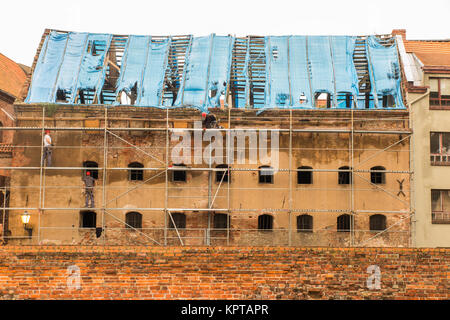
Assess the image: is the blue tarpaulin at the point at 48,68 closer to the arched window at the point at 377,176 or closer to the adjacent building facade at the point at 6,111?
the adjacent building facade at the point at 6,111

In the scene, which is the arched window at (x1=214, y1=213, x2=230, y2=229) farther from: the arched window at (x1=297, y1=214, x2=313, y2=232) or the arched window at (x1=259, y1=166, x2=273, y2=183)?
the arched window at (x1=297, y1=214, x2=313, y2=232)

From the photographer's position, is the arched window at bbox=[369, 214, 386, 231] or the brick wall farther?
the arched window at bbox=[369, 214, 386, 231]

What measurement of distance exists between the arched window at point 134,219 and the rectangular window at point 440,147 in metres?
13.7

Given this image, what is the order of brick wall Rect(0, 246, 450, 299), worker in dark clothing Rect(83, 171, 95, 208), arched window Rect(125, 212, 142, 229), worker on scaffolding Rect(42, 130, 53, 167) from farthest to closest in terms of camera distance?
arched window Rect(125, 212, 142, 229)
worker in dark clothing Rect(83, 171, 95, 208)
worker on scaffolding Rect(42, 130, 53, 167)
brick wall Rect(0, 246, 450, 299)

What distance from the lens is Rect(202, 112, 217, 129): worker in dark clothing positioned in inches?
915

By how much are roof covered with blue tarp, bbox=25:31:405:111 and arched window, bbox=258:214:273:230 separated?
199 inches

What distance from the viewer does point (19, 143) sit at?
24.2 metres

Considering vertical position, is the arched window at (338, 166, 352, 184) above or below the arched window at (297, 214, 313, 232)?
above

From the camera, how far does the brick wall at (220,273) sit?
15.8 metres

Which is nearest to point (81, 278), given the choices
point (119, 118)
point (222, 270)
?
point (222, 270)

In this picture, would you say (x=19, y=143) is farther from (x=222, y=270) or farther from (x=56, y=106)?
(x=222, y=270)

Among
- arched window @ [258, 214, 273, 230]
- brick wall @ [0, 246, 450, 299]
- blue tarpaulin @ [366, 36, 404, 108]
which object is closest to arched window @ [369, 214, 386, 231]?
arched window @ [258, 214, 273, 230]

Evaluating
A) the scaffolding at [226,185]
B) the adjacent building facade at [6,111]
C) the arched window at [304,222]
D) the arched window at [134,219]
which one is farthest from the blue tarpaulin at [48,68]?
the arched window at [304,222]

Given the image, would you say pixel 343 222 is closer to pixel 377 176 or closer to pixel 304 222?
pixel 304 222
